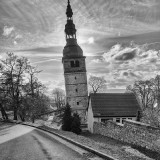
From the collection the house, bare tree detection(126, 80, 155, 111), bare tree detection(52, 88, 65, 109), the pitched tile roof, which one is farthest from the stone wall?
bare tree detection(52, 88, 65, 109)

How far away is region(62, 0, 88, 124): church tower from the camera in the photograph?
3544 centimetres

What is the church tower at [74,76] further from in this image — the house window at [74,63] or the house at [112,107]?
the house at [112,107]

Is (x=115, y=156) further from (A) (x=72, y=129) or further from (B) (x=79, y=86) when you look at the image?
(B) (x=79, y=86)

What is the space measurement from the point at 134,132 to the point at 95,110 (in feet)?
44.4

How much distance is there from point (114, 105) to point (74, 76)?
1096 centimetres

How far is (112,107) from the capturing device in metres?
27.9

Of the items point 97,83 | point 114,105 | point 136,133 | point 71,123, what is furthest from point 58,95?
point 136,133

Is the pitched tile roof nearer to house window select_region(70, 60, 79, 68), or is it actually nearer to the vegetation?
the vegetation

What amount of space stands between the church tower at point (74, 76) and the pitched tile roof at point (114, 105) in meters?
6.55

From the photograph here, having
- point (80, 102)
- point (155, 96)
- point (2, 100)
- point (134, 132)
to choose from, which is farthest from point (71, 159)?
point (155, 96)

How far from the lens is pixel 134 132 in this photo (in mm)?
13641

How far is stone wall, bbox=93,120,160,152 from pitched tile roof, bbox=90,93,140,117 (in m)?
7.46

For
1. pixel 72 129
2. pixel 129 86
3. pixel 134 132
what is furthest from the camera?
pixel 129 86

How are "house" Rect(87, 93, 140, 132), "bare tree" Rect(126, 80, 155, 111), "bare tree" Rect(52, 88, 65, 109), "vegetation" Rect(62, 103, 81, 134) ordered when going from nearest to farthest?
"vegetation" Rect(62, 103, 81, 134)
"house" Rect(87, 93, 140, 132)
"bare tree" Rect(126, 80, 155, 111)
"bare tree" Rect(52, 88, 65, 109)
